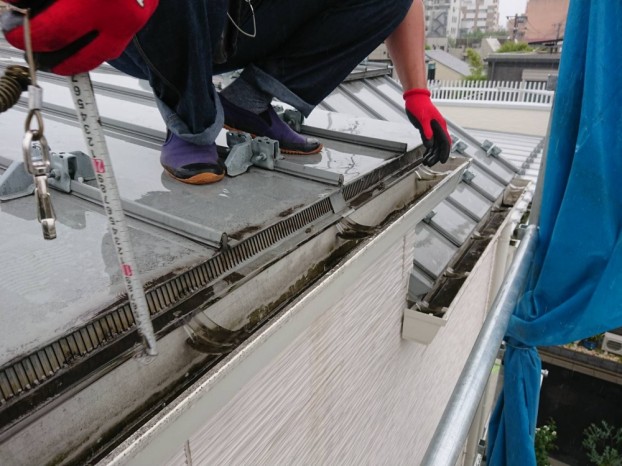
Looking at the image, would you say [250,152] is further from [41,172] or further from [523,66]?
[523,66]

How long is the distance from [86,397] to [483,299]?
12.5 feet

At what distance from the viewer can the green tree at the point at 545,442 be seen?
9031 mm

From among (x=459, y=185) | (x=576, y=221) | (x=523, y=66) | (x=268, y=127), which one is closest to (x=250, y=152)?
(x=268, y=127)

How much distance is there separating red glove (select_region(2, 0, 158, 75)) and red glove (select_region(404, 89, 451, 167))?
5.86ft

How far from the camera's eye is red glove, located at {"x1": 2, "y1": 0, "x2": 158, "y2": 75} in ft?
2.42

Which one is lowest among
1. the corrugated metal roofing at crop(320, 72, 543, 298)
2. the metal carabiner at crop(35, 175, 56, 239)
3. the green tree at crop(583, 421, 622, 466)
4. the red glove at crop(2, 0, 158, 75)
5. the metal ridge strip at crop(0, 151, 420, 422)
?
the green tree at crop(583, 421, 622, 466)

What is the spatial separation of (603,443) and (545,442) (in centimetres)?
159

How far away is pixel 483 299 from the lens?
13.9 feet

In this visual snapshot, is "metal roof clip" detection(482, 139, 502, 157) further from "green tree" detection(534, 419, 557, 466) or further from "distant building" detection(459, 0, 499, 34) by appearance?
"distant building" detection(459, 0, 499, 34)

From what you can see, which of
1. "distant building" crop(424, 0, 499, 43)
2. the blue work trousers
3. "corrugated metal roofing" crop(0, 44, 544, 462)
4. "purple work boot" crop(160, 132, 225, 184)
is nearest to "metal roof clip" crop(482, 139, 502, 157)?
"corrugated metal roofing" crop(0, 44, 544, 462)

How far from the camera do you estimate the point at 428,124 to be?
7.93 feet

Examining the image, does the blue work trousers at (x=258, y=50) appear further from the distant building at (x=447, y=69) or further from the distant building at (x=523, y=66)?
the distant building at (x=447, y=69)

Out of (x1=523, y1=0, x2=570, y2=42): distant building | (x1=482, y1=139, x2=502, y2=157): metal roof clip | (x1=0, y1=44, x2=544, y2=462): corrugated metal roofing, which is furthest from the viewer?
(x1=523, y1=0, x2=570, y2=42): distant building

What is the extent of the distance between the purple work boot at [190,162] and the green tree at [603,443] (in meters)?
10.6
